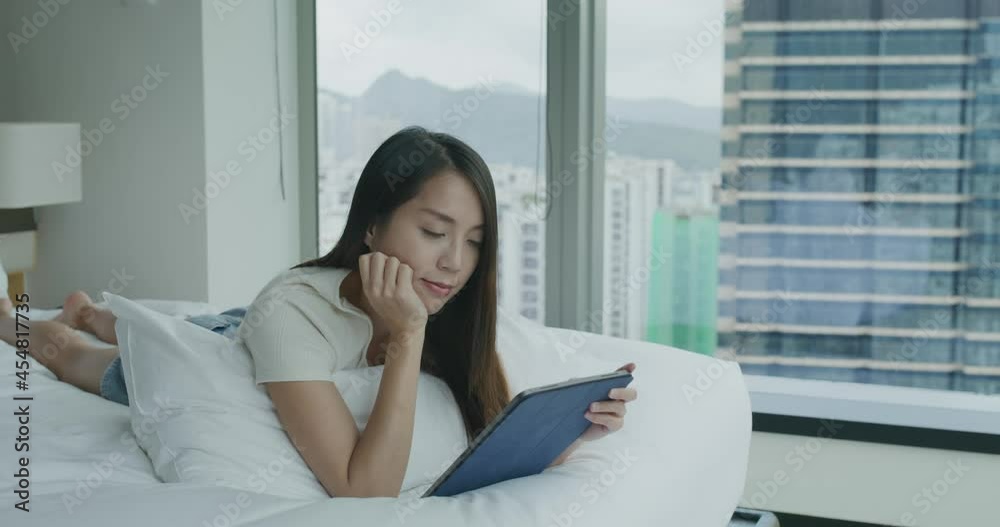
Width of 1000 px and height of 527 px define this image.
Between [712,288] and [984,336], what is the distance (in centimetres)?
70

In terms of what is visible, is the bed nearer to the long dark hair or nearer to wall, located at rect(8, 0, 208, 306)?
the long dark hair

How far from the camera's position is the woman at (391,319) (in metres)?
1.52

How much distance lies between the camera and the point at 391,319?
1.60m

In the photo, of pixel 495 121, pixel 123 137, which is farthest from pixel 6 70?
pixel 495 121

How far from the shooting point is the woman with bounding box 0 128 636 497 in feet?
4.98

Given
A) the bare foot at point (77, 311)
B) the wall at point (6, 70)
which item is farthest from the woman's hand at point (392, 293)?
the wall at point (6, 70)

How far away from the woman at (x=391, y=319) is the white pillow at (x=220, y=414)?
3cm

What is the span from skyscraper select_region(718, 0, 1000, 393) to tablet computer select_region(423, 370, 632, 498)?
5.23ft

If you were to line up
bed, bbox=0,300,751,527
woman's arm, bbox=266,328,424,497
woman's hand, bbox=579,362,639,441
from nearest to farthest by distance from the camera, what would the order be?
bed, bbox=0,300,751,527
woman's arm, bbox=266,328,424,497
woman's hand, bbox=579,362,639,441

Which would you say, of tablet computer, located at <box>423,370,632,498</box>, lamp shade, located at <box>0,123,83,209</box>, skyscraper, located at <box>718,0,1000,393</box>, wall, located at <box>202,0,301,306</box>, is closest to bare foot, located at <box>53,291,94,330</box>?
lamp shade, located at <box>0,123,83,209</box>

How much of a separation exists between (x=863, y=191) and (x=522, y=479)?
179cm

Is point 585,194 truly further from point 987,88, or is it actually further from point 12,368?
point 12,368

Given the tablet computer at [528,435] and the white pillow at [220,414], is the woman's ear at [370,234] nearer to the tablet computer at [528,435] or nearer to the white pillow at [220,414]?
the white pillow at [220,414]

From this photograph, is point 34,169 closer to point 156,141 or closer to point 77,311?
point 156,141
